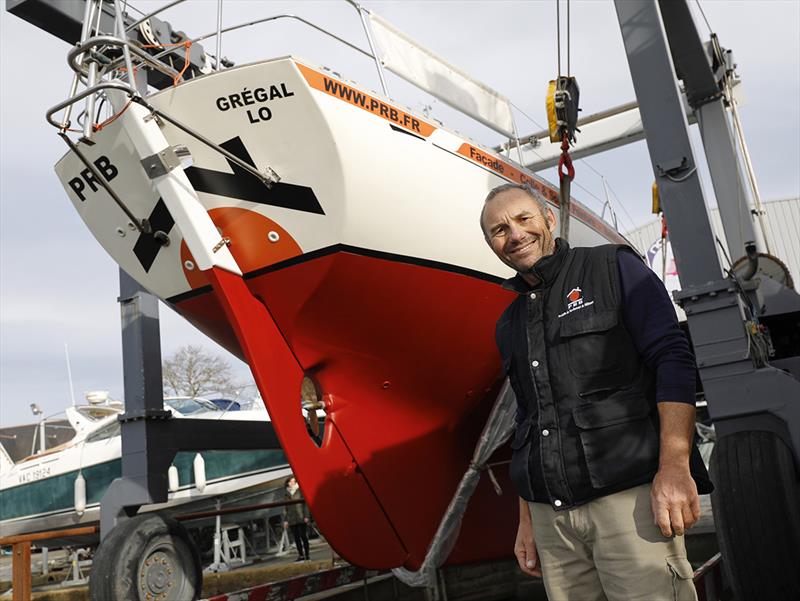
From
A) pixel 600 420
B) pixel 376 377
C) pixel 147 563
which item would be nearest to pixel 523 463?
pixel 600 420

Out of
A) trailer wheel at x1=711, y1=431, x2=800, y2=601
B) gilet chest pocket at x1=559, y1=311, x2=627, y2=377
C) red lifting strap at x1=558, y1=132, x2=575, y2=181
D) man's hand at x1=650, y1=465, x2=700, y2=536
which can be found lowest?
trailer wheel at x1=711, y1=431, x2=800, y2=601

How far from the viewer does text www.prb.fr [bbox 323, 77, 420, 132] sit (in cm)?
386

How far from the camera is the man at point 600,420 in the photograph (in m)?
1.60

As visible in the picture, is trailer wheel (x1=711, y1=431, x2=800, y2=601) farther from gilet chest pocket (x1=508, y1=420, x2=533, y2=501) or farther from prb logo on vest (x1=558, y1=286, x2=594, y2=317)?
prb logo on vest (x1=558, y1=286, x2=594, y2=317)

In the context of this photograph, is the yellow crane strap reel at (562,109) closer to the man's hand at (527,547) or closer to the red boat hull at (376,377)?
the red boat hull at (376,377)

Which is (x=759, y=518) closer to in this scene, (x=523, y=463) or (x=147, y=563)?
(x=523, y=463)

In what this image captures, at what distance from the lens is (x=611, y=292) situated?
69.6 inches

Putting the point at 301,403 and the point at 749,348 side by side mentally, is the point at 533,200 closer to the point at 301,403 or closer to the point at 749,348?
the point at 749,348

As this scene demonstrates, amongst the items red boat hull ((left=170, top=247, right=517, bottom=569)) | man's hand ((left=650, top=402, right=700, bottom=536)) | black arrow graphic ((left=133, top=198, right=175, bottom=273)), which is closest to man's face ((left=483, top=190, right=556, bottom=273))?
man's hand ((left=650, top=402, right=700, bottom=536))

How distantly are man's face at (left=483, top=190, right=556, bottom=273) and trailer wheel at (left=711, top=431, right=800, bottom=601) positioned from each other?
2.20 meters

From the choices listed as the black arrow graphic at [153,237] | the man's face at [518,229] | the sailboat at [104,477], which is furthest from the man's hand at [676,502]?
the sailboat at [104,477]

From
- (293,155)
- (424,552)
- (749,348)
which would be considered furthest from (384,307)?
(749,348)

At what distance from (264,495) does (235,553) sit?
133 centimetres

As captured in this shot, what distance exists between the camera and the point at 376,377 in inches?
180
